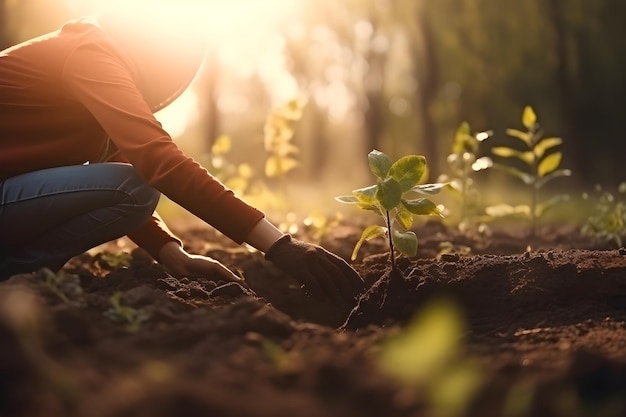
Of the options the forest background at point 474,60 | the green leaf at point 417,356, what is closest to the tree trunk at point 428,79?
the forest background at point 474,60

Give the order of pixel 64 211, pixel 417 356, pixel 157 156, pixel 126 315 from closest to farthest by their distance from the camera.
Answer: pixel 417 356
pixel 126 315
pixel 157 156
pixel 64 211

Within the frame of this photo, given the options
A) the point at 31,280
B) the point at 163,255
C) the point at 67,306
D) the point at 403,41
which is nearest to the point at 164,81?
the point at 163,255

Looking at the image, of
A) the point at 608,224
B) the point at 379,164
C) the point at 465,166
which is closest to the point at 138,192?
the point at 379,164

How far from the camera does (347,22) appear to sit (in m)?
23.4

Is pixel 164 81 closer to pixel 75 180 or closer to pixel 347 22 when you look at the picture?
pixel 75 180

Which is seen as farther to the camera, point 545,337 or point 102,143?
point 102,143

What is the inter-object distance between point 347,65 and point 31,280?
26.4m

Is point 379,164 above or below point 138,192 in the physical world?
above

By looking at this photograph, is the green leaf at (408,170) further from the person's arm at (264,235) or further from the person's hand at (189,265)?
the person's hand at (189,265)

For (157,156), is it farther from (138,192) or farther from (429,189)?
(429,189)

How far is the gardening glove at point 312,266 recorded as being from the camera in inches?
109

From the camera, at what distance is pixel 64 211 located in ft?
10.4

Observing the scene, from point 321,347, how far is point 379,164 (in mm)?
1174

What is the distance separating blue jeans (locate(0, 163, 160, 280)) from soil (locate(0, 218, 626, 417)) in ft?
0.61
